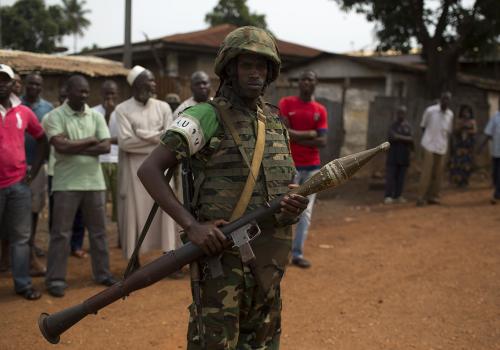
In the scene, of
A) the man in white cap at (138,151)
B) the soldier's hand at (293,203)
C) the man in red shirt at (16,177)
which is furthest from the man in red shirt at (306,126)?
the soldier's hand at (293,203)

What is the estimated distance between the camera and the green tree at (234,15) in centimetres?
3091

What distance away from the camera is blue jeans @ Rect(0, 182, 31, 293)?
4469mm

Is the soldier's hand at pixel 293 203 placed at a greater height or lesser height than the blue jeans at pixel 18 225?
greater

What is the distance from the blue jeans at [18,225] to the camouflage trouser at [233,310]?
9.00ft

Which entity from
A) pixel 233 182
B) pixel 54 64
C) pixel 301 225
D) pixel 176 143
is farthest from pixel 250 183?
pixel 54 64

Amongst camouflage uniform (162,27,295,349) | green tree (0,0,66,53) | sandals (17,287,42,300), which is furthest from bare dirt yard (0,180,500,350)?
green tree (0,0,66,53)

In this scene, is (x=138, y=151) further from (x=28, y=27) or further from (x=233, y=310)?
(x=28, y=27)

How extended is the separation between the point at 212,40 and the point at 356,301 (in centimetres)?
1421

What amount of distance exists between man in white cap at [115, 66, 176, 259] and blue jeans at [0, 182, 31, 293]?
36.2 inches

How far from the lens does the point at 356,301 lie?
4.76m

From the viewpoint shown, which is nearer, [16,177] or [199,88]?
[16,177]

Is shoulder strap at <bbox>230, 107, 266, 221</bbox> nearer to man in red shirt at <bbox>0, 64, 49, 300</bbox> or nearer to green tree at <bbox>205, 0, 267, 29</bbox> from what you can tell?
man in red shirt at <bbox>0, 64, 49, 300</bbox>

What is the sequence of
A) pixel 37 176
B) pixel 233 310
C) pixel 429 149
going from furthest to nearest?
pixel 429 149 < pixel 37 176 < pixel 233 310

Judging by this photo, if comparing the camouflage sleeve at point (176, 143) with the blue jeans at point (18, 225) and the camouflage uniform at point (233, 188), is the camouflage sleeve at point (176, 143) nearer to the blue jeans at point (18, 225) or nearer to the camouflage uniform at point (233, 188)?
the camouflage uniform at point (233, 188)
